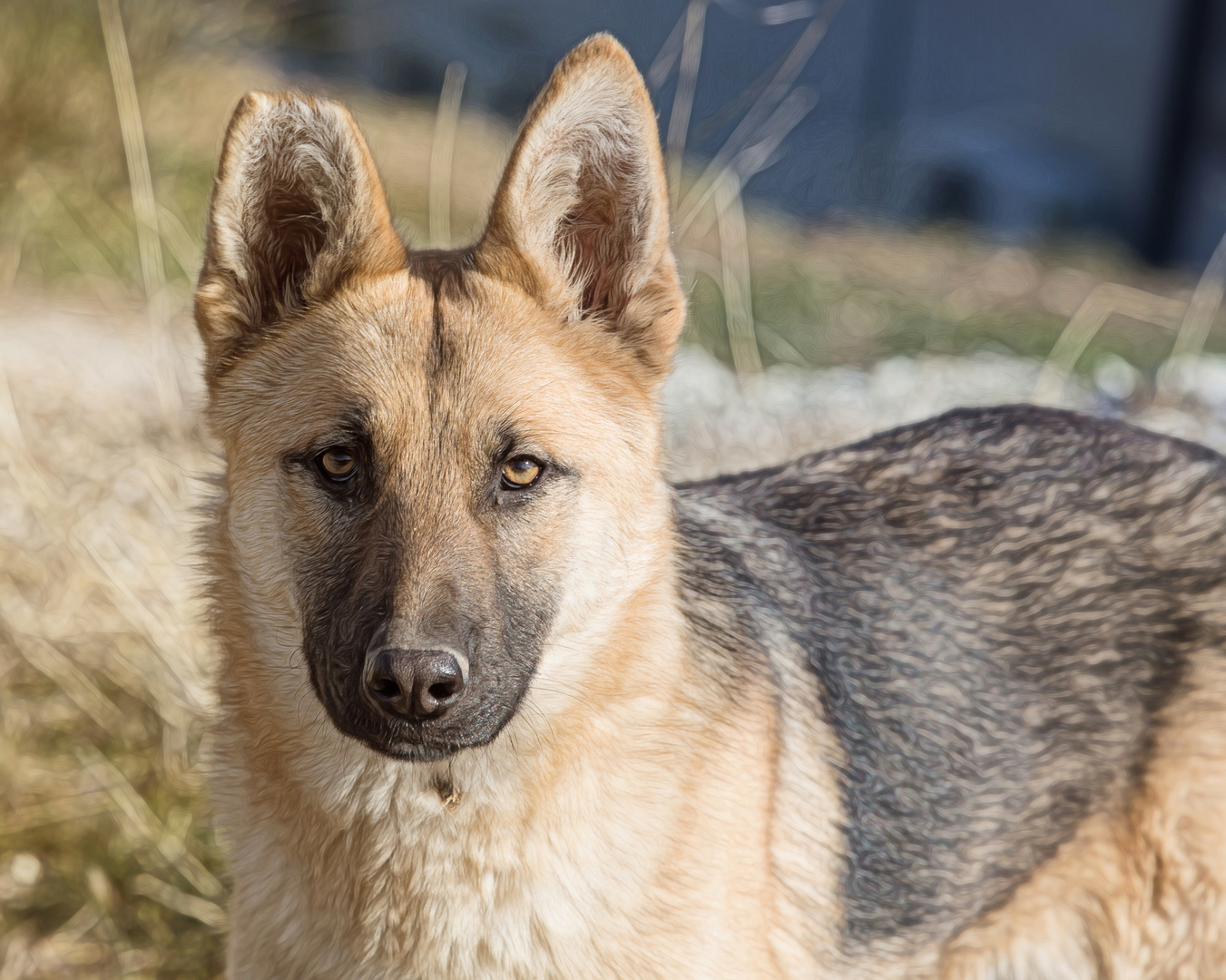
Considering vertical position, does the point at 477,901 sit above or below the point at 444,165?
below

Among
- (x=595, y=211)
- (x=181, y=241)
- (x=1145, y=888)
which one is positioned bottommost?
(x=1145, y=888)

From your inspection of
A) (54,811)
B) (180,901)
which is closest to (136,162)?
(54,811)

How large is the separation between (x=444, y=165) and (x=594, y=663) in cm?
330

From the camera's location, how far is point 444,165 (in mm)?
5301

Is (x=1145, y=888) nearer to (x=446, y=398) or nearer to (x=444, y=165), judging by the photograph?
(x=446, y=398)

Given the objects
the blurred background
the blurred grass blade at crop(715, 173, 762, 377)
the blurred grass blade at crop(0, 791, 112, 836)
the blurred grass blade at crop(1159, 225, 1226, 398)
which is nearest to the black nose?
the blurred background

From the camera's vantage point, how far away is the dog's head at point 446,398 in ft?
7.65

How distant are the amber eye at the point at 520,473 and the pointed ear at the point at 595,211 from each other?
0.41 meters

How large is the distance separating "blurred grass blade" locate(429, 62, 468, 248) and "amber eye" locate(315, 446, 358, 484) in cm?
252

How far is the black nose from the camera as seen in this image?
2145 mm

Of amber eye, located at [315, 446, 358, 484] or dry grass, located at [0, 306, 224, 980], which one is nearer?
amber eye, located at [315, 446, 358, 484]

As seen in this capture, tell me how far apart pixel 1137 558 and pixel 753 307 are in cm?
600

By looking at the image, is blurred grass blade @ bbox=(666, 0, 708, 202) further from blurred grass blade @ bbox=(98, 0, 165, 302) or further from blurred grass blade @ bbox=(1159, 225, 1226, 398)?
blurred grass blade @ bbox=(1159, 225, 1226, 398)

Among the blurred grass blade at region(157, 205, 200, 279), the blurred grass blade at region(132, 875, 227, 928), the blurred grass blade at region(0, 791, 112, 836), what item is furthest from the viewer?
the blurred grass blade at region(157, 205, 200, 279)
